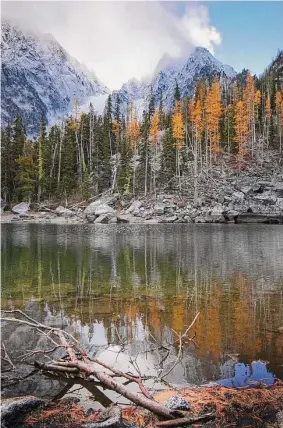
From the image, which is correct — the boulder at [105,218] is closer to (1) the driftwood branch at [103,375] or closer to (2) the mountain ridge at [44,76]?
→ (1) the driftwood branch at [103,375]

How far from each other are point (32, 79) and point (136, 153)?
380ft

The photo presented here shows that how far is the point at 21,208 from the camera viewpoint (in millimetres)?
65500

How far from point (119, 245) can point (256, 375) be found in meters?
21.8

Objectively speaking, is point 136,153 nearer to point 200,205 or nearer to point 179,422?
point 200,205

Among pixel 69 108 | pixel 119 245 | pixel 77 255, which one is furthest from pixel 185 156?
pixel 69 108

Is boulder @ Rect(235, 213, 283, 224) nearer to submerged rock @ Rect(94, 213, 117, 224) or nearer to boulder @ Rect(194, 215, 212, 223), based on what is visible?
boulder @ Rect(194, 215, 212, 223)

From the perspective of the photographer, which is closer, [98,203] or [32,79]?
[98,203]

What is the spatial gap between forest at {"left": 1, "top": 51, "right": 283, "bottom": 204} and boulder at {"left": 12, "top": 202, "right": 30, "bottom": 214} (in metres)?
2.39

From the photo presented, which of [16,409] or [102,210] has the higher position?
[102,210]

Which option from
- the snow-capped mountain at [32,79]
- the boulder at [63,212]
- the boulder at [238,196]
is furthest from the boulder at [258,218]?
the snow-capped mountain at [32,79]

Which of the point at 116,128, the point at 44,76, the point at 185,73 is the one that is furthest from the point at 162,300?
the point at 44,76

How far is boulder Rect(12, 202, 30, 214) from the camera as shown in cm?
6450

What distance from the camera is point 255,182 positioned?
202 feet

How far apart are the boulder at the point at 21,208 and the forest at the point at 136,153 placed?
2386 mm
